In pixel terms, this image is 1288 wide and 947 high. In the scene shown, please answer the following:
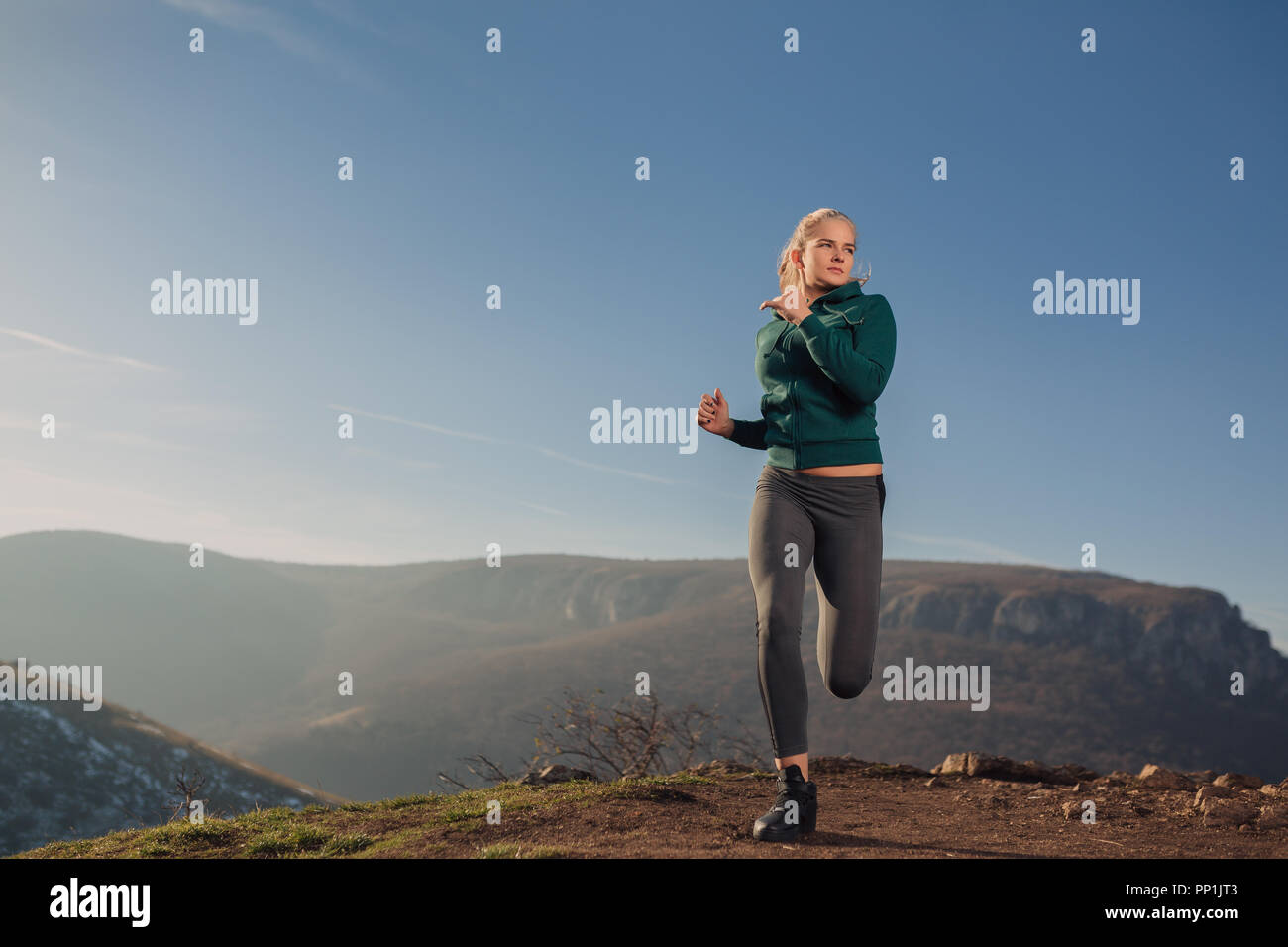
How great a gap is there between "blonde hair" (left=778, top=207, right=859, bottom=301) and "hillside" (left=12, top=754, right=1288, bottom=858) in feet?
9.11

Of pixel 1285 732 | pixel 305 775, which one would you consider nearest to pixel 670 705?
pixel 305 775

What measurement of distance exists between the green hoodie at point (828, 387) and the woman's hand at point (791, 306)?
0.05 m

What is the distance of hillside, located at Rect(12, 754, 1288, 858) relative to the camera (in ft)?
13.8

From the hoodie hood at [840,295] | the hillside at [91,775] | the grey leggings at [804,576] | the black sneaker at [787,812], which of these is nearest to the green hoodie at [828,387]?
the hoodie hood at [840,295]

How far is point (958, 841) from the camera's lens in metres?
4.58

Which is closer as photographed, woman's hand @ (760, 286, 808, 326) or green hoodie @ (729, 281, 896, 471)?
woman's hand @ (760, 286, 808, 326)

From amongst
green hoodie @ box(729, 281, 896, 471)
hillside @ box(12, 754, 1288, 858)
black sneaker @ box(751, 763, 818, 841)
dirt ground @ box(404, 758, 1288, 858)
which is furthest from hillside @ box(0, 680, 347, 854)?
green hoodie @ box(729, 281, 896, 471)

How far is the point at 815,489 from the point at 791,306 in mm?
885

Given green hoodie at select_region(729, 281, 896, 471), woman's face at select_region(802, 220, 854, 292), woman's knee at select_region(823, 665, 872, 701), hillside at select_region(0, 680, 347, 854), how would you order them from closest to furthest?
green hoodie at select_region(729, 281, 896, 471)
woman's knee at select_region(823, 665, 872, 701)
woman's face at select_region(802, 220, 854, 292)
hillside at select_region(0, 680, 347, 854)

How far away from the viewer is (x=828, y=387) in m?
4.28

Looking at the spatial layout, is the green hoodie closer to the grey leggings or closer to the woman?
the woman

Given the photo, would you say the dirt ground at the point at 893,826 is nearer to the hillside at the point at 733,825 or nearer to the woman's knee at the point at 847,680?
the hillside at the point at 733,825

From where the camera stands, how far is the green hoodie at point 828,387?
13.7 feet

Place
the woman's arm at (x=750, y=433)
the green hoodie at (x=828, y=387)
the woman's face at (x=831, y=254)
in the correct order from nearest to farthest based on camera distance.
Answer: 1. the green hoodie at (x=828, y=387)
2. the woman's face at (x=831, y=254)
3. the woman's arm at (x=750, y=433)
